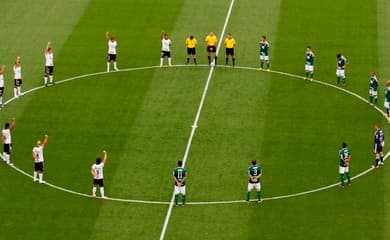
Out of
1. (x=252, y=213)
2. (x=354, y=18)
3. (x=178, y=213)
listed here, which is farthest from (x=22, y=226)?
(x=354, y=18)

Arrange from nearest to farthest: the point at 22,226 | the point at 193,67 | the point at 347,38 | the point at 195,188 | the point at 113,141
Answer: the point at 22,226, the point at 195,188, the point at 113,141, the point at 193,67, the point at 347,38

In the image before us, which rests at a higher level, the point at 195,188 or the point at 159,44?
the point at 159,44

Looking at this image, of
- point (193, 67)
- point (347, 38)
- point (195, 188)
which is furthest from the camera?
point (347, 38)

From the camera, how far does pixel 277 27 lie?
5962cm

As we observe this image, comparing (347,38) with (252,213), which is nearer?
(252,213)

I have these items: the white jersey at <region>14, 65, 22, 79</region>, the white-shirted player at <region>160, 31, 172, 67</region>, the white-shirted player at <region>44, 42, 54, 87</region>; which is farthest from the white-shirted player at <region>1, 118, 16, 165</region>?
the white-shirted player at <region>160, 31, 172, 67</region>

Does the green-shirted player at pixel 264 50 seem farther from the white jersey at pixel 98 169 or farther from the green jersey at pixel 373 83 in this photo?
the white jersey at pixel 98 169

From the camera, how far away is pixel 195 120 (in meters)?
48.4

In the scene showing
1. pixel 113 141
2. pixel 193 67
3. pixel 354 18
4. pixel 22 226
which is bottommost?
pixel 22 226

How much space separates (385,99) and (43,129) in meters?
15.1

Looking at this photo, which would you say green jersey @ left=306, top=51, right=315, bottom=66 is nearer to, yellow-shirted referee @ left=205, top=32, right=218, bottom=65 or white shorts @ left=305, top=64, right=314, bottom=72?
white shorts @ left=305, top=64, right=314, bottom=72

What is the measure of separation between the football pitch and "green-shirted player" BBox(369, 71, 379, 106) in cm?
77

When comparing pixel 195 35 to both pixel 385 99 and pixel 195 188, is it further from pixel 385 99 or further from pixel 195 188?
pixel 195 188

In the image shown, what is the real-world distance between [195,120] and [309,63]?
23.7ft
